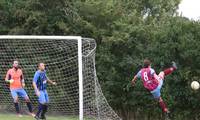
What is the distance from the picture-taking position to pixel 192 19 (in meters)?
17.9

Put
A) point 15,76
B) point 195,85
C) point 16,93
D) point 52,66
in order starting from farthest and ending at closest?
point 52,66 → point 16,93 → point 15,76 → point 195,85

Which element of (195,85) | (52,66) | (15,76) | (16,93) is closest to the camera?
(195,85)

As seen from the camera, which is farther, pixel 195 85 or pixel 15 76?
pixel 15 76

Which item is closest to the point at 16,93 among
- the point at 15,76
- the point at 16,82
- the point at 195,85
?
the point at 16,82

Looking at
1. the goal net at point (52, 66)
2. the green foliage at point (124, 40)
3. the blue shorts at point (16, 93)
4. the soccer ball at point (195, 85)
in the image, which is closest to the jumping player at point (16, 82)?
the blue shorts at point (16, 93)

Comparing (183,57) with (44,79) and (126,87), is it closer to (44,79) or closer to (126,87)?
(126,87)

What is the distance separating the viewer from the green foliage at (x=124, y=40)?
17.4m

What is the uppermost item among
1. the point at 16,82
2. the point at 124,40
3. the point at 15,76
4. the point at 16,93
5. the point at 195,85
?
the point at 124,40

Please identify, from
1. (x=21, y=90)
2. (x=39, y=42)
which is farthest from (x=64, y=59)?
(x=21, y=90)

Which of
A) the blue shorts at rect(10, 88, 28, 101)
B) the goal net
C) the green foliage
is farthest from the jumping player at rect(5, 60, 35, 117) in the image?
the green foliage

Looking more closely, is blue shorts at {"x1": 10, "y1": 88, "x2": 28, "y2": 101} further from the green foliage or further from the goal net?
the green foliage

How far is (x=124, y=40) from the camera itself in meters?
18.9

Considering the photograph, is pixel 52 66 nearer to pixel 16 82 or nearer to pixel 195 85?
pixel 16 82

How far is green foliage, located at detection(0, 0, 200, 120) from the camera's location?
17.4 meters
